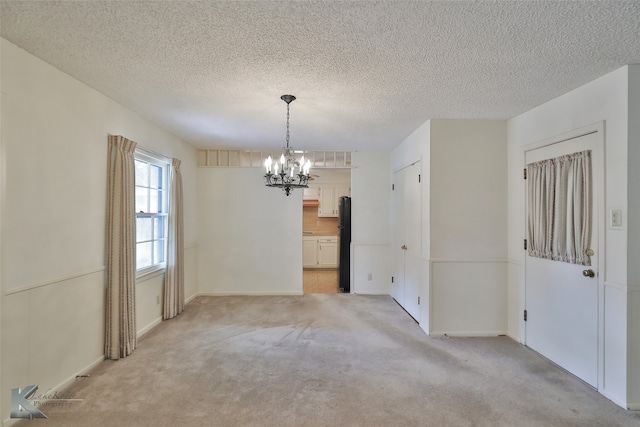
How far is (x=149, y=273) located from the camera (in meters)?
3.71

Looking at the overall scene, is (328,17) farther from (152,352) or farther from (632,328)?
(152,352)

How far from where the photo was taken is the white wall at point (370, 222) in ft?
17.7

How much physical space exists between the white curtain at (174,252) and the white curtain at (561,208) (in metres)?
4.19

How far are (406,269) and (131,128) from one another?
388 cm

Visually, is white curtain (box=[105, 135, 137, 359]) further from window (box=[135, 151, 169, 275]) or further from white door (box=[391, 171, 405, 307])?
white door (box=[391, 171, 405, 307])

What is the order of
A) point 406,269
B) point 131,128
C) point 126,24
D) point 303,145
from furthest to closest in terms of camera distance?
point 303,145 < point 406,269 < point 131,128 < point 126,24

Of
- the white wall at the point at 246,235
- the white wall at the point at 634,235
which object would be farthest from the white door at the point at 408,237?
the white wall at the point at 634,235

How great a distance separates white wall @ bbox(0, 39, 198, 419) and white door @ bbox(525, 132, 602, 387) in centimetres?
418

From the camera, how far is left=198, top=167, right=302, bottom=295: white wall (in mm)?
5297

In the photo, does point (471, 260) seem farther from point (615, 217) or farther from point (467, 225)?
point (615, 217)

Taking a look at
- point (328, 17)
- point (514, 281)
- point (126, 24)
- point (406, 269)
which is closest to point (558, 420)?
point (514, 281)

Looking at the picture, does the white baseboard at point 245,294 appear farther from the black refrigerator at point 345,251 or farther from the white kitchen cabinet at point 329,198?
the white kitchen cabinet at point 329,198

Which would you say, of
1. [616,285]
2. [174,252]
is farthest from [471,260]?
[174,252]

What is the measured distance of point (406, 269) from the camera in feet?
14.7
